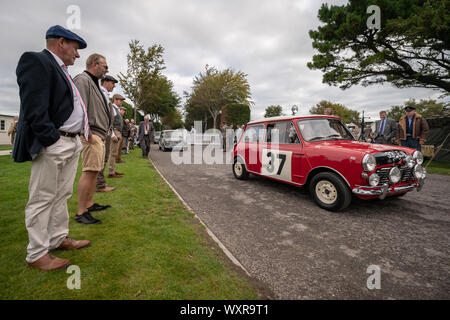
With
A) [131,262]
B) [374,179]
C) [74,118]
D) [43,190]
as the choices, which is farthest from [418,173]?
[43,190]

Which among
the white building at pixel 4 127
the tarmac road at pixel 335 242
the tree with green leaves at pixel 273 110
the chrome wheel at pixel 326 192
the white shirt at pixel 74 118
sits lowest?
the tarmac road at pixel 335 242

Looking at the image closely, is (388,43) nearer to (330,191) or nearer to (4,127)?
(330,191)

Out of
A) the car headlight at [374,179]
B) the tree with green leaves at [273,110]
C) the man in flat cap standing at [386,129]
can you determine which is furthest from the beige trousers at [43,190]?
the tree with green leaves at [273,110]

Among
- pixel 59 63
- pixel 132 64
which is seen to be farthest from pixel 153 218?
pixel 132 64

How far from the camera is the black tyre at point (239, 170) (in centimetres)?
594

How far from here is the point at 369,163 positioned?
3.10 meters

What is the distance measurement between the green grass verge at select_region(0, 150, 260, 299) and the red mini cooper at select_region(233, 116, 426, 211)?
7.90 ft

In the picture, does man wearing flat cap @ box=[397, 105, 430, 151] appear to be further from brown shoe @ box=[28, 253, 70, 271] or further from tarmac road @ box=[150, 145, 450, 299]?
brown shoe @ box=[28, 253, 70, 271]

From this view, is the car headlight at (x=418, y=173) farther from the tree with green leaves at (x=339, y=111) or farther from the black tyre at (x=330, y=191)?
the tree with green leaves at (x=339, y=111)

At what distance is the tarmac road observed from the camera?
70.0 inches

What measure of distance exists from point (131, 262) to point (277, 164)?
141 inches

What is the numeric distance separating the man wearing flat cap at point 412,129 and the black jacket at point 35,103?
9.82 meters

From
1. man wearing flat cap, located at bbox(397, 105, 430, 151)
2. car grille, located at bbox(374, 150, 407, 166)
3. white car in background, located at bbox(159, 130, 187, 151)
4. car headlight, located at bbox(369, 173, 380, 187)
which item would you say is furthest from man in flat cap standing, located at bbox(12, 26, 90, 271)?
white car in background, located at bbox(159, 130, 187, 151)

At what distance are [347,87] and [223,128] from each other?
863 cm
